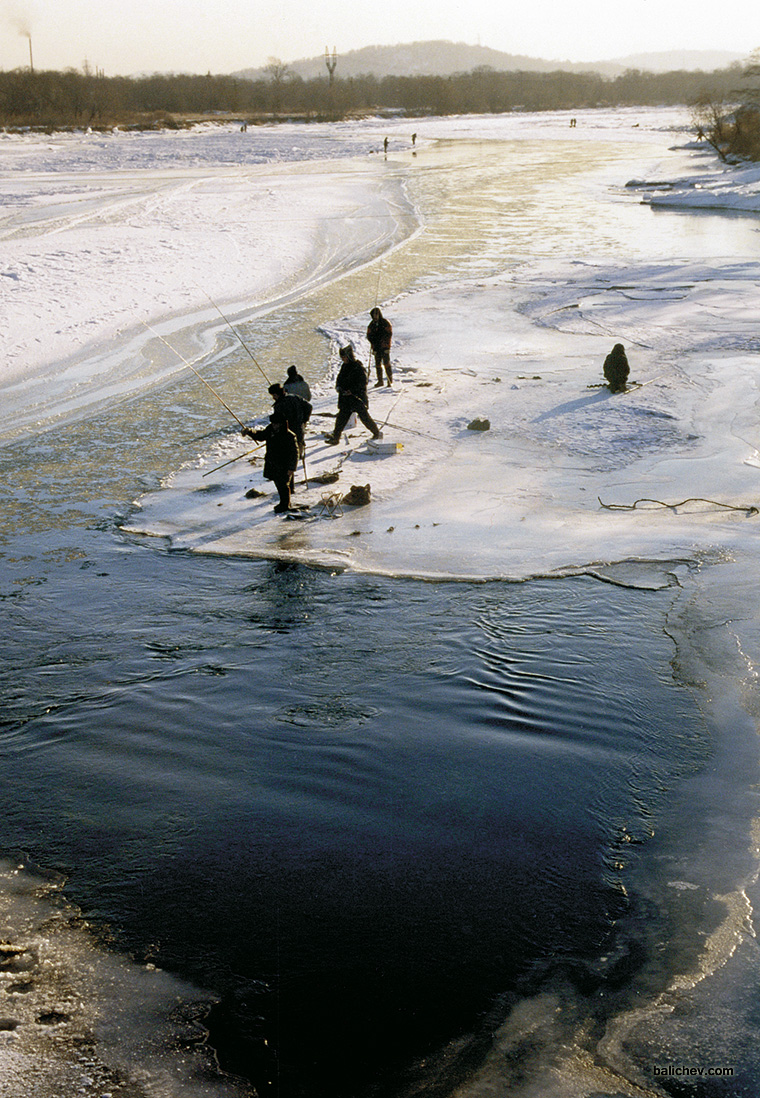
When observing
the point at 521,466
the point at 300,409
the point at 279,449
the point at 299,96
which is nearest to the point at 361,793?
the point at 279,449

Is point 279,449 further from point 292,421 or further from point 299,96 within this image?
point 299,96

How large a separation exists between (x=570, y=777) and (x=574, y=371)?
9.95m

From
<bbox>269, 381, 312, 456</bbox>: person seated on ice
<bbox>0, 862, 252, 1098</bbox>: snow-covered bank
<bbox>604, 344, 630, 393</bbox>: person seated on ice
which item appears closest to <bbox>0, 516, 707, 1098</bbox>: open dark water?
<bbox>0, 862, 252, 1098</bbox>: snow-covered bank

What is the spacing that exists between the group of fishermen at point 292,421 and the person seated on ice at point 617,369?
10.9ft

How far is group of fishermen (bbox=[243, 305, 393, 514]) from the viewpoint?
9352 mm

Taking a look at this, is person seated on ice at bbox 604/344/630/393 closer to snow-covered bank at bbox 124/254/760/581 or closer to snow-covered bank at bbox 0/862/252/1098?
snow-covered bank at bbox 124/254/760/581

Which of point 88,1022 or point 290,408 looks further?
point 290,408

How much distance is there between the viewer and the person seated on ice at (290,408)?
30.8 ft

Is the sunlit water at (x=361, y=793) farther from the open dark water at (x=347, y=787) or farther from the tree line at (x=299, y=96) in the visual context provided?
the tree line at (x=299, y=96)

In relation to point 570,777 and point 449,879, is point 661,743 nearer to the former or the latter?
point 570,777

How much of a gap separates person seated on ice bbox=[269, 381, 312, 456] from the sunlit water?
1.74m

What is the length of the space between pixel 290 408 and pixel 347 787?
197 inches

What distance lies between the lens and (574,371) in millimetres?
14430

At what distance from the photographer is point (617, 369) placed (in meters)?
13.0
